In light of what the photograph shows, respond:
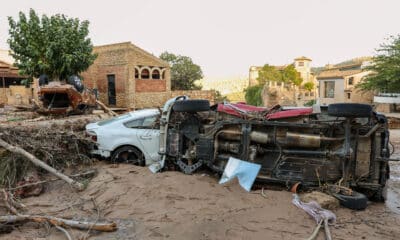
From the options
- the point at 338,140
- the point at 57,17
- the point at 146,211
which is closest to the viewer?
the point at 146,211

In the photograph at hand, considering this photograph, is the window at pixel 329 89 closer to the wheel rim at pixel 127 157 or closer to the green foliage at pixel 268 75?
the green foliage at pixel 268 75

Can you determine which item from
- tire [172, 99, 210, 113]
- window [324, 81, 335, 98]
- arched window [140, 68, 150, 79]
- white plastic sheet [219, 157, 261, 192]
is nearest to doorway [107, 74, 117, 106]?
arched window [140, 68, 150, 79]

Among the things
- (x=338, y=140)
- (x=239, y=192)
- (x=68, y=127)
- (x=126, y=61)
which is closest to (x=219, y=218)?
(x=239, y=192)

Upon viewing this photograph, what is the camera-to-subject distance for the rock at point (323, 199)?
18.0 feet

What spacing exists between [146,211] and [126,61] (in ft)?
72.3

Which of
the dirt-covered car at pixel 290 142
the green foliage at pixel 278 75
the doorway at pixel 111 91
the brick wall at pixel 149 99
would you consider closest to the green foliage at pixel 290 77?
the green foliage at pixel 278 75

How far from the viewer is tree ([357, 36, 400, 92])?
25000 mm

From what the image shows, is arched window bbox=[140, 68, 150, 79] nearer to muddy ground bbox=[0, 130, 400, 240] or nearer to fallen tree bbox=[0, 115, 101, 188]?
fallen tree bbox=[0, 115, 101, 188]

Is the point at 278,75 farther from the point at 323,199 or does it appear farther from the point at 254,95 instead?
the point at 323,199

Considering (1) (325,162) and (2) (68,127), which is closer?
(1) (325,162)

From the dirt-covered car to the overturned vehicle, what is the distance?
28.7 ft

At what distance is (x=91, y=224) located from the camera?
4844mm

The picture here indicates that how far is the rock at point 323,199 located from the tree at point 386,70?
77.7 feet

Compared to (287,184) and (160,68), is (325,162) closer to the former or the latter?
(287,184)
